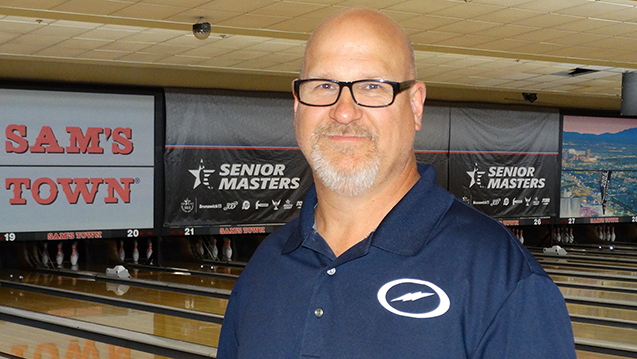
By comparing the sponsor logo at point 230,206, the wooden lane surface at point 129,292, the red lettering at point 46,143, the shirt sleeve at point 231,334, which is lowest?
the wooden lane surface at point 129,292

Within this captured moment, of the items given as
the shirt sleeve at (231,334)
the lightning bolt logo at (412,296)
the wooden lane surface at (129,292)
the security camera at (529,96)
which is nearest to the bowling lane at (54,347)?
the wooden lane surface at (129,292)

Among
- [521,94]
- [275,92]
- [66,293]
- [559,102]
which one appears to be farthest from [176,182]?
[559,102]

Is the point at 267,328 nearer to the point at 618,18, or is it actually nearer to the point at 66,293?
the point at 618,18

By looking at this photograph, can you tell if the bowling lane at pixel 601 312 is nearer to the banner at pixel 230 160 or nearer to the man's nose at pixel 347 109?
the banner at pixel 230 160

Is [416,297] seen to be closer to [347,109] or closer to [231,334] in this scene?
[347,109]

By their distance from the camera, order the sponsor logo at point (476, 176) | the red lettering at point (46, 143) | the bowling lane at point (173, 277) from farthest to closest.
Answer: the sponsor logo at point (476, 176), the red lettering at point (46, 143), the bowling lane at point (173, 277)

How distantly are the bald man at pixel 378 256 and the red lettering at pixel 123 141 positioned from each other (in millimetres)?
7647

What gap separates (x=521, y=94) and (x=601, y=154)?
87.5 inches

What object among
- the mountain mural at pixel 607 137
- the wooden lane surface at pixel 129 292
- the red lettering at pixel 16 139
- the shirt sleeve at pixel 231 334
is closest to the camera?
the shirt sleeve at pixel 231 334

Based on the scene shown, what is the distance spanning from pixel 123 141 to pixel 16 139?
1198 mm

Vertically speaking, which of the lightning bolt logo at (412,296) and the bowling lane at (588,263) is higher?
the lightning bolt logo at (412,296)

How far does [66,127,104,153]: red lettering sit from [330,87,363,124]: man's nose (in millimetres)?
7729

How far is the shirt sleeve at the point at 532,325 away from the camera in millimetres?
947

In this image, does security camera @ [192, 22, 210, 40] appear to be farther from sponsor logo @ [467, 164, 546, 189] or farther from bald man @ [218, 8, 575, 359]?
sponsor logo @ [467, 164, 546, 189]
